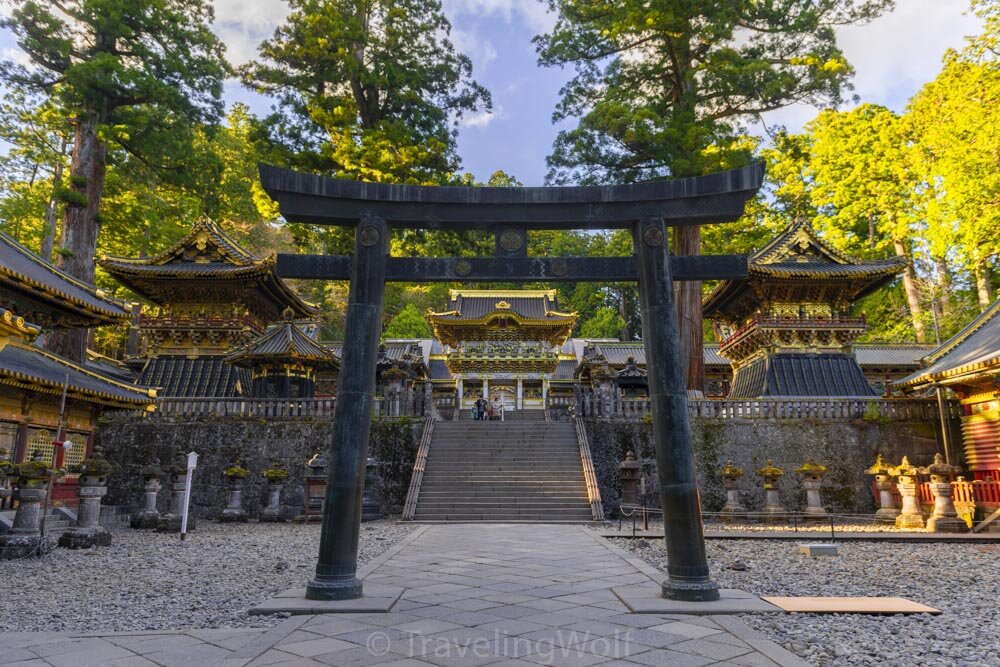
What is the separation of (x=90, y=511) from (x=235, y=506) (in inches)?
187

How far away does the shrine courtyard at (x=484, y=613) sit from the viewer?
3.86m

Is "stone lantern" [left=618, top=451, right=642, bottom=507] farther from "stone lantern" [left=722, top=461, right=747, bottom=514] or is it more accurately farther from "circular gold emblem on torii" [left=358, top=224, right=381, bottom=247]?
"circular gold emblem on torii" [left=358, top=224, right=381, bottom=247]

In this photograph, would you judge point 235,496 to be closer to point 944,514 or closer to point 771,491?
point 771,491

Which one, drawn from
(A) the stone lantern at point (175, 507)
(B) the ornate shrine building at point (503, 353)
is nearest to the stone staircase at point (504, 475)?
(A) the stone lantern at point (175, 507)

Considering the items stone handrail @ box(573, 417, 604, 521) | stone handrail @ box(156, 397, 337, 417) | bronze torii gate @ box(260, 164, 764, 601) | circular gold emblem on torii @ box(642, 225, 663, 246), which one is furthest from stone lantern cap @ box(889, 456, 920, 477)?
stone handrail @ box(156, 397, 337, 417)

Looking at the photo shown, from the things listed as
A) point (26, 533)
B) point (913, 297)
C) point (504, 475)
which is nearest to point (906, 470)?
point (504, 475)

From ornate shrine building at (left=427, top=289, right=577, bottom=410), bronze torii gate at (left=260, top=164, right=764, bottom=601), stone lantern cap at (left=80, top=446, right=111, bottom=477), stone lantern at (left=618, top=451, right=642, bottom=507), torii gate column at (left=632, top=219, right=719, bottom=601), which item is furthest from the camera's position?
ornate shrine building at (left=427, top=289, right=577, bottom=410)

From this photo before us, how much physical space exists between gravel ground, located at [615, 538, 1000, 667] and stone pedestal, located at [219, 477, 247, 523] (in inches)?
397

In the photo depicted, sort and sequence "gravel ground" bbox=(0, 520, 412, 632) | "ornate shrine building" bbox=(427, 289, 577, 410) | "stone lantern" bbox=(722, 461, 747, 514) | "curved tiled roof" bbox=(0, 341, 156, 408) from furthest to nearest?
1. "ornate shrine building" bbox=(427, 289, 577, 410)
2. "stone lantern" bbox=(722, 461, 747, 514)
3. "curved tiled roof" bbox=(0, 341, 156, 408)
4. "gravel ground" bbox=(0, 520, 412, 632)

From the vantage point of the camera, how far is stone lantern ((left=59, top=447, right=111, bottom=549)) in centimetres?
1006

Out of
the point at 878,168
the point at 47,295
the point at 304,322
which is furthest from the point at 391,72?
the point at 878,168

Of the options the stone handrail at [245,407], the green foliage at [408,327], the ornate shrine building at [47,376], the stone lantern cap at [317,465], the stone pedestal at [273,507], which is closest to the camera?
the ornate shrine building at [47,376]

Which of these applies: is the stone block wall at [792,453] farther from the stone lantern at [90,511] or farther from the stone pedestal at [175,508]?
the stone lantern at [90,511]

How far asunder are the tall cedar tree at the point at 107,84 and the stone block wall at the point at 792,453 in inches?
674
